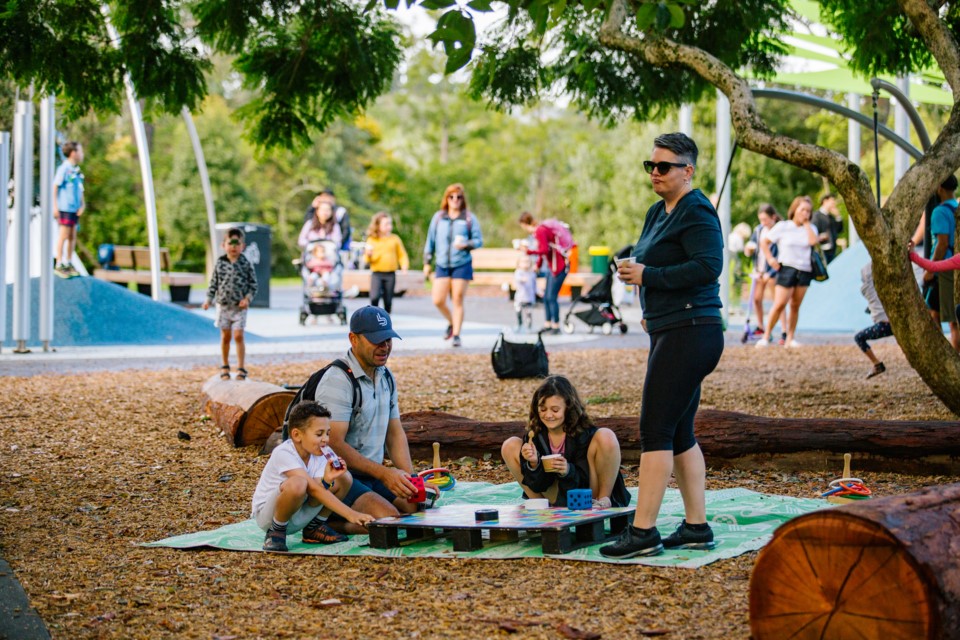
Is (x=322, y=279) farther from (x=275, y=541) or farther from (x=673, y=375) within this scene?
(x=673, y=375)

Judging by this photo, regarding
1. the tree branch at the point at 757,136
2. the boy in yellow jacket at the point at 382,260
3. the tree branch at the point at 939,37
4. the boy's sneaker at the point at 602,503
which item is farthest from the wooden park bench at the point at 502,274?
the boy's sneaker at the point at 602,503

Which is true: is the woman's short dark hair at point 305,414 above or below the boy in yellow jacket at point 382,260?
below

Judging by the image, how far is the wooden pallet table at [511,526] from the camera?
5203 mm

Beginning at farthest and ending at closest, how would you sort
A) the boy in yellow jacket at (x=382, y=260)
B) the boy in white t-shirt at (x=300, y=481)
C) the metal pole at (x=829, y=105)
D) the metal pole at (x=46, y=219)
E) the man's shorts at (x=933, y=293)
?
the boy in yellow jacket at (x=382, y=260), the metal pole at (x=46, y=219), the metal pole at (x=829, y=105), the man's shorts at (x=933, y=293), the boy in white t-shirt at (x=300, y=481)

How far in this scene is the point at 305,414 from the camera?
5.44 m

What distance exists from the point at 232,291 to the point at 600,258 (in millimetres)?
21934

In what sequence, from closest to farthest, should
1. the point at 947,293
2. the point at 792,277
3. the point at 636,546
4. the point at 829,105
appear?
the point at 636,546 → the point at 947,293 → the point at 829,105 → the point at 792,277

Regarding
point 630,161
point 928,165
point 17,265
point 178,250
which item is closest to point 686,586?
point 928,165

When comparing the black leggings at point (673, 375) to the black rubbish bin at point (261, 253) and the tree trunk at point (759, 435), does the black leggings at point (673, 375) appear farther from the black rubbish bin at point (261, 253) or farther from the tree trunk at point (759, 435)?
Result: the black rubbish bin at point (261, 253)

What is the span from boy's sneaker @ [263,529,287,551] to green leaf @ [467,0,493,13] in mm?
2594

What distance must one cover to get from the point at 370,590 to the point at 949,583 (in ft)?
7.20

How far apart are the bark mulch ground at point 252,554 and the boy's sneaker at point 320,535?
0.87 feet

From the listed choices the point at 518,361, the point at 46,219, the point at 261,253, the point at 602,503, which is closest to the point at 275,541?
the point at 602,503

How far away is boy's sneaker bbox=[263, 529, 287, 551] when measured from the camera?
5.46 m
